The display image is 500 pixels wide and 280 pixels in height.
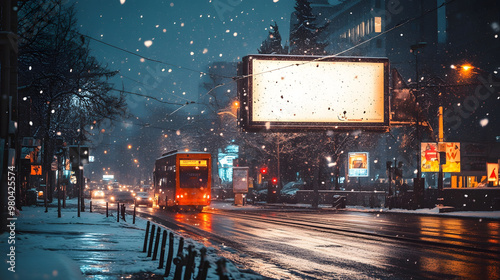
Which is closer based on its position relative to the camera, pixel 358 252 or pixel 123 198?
pixel 358 252

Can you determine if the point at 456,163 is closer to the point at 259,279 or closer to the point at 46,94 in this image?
the point at 46,94

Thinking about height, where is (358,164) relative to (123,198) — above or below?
above

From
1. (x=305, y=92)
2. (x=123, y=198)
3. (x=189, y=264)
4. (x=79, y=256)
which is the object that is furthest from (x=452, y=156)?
(x=123, y=198)

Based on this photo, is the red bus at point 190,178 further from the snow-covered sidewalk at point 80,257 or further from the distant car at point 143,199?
the snow-covered sidewalk at point 80,257

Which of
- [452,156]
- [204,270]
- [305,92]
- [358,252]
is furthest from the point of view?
[452,156]

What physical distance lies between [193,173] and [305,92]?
1062 centimetres

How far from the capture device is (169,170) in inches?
1592

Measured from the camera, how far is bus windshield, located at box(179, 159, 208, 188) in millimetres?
38469

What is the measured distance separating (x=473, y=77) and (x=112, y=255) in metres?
66.0

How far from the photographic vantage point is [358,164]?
179 ft

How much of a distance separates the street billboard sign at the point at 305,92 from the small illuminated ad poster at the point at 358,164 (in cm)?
2103

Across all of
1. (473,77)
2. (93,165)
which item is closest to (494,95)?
(473,77)

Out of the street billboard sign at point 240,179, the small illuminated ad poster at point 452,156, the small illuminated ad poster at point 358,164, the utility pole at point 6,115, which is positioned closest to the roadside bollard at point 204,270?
the utility pole at point 6,115

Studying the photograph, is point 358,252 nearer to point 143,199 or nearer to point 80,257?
point 80,257
